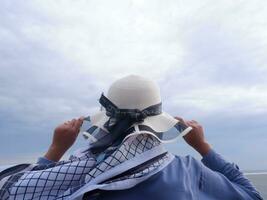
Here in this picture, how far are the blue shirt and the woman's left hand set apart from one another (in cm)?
8

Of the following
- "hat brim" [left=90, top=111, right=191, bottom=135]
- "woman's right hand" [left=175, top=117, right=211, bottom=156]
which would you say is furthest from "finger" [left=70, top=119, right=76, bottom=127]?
"woman's right hand" [left=175, top=117, right=211, bottom=156]

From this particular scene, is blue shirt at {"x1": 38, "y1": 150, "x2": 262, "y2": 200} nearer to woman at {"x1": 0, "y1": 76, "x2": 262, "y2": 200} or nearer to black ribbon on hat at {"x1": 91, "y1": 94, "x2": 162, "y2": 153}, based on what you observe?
woman at {"x1": 0, "y1": 76, "x2": 262, "y2": 200}

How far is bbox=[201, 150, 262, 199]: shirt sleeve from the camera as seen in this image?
4.87 feet

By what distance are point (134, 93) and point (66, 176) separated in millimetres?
406

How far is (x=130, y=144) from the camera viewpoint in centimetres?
142

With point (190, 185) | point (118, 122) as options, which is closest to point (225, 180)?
point (190, 185)

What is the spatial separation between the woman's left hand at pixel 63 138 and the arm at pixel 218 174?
43cm

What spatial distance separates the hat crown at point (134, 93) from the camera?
1.57 metres

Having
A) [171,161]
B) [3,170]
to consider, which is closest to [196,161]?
[171,161]

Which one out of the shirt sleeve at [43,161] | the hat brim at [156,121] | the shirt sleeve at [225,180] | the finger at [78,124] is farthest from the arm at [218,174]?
the shirt sleeve at [43,161]

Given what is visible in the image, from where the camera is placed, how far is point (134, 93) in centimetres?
157

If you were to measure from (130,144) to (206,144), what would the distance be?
491 millimetres

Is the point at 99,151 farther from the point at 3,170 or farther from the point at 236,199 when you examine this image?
the point at 236,199

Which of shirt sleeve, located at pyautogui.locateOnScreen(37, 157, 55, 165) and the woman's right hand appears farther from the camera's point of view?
the woman's right hand
